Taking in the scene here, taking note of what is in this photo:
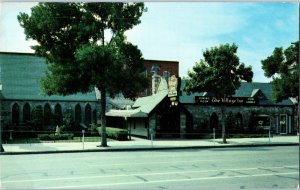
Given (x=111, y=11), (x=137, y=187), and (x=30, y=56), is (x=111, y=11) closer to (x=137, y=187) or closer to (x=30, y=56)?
(x=137, y=187)

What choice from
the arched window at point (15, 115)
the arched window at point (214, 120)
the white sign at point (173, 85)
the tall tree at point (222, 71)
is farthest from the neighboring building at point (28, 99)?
the tall tree at point (222, 71)

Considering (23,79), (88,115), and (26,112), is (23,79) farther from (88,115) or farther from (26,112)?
(88,115)

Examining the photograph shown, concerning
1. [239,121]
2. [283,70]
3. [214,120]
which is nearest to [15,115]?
[214,120]

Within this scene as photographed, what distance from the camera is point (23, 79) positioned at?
45.2 m

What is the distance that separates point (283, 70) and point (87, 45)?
61.0 ft

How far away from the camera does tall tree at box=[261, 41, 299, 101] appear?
32.2 m

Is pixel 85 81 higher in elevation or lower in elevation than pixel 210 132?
higher

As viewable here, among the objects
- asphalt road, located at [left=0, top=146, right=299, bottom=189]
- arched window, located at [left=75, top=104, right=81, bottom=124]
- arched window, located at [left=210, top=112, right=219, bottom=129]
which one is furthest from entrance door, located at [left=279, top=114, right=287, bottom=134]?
asphalt road, located at [left=0, top=146, right=299, bottom=189]

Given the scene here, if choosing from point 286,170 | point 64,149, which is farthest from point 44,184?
point 64,149

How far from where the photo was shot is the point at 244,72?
29281mm

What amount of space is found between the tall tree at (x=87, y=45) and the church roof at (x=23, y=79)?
1785 cm

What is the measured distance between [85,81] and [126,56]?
3.28 metres

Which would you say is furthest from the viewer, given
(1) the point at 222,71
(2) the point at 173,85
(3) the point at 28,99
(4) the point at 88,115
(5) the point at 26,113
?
(4) the point at 88,115

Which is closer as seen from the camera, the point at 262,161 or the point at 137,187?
the point at 137,187
